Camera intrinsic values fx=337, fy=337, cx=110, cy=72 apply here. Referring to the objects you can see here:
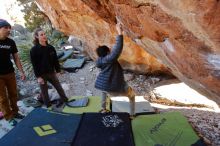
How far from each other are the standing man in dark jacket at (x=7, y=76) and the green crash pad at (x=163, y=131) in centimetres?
198

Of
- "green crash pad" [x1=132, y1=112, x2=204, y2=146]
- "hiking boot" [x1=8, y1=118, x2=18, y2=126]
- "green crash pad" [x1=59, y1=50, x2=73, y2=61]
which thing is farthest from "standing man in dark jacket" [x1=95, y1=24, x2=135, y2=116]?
"green crash pad" [x1=59, y1=50, x2=73, y2=61]

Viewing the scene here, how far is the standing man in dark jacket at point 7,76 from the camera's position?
16.3ft

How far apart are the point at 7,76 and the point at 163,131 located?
2488 millimetres

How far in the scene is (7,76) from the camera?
17.0ft

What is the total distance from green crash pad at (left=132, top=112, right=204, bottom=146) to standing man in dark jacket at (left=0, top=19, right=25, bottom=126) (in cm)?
198

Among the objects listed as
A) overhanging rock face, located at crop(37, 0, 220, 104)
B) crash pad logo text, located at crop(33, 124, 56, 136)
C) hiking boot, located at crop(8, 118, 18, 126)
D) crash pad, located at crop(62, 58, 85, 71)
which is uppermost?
overhanging rock face, located at crop(37, 0, 220, 104)

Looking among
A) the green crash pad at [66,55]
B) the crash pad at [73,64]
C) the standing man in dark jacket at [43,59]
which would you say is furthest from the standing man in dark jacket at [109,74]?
the green crash pad at [66,55]

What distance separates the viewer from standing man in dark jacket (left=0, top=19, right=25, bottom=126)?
4.97m

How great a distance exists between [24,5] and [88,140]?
1130 centimetres

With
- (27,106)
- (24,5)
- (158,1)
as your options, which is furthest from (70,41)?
(158,1)

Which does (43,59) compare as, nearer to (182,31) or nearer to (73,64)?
(182,31)

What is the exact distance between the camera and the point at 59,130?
4656mm

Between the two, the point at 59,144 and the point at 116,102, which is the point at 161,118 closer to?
the point at 116,102

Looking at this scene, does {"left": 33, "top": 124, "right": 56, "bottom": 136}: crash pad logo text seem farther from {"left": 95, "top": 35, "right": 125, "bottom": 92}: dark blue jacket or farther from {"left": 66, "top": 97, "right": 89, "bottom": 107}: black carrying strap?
{"left": 66, "top": 97, "right": 89, "bottom": 107}: black carrying strap
